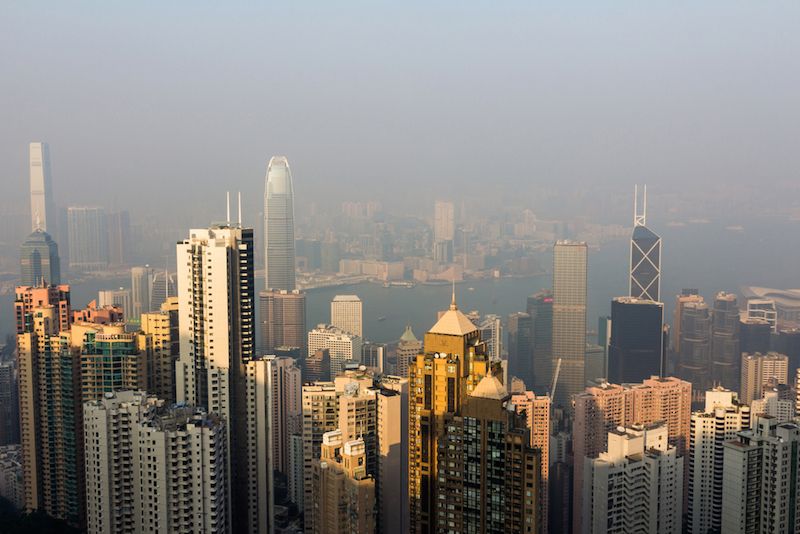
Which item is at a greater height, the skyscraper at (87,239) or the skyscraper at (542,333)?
the skyscraper at (87,239)

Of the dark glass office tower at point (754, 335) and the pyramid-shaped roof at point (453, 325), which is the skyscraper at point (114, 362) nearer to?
the pyramid-shaped roof at point (453, 325)

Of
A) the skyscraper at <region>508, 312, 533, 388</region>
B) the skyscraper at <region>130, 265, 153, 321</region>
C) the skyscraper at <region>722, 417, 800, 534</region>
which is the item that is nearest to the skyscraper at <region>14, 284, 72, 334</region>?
the skyscraper at <region>130, 265, 153, 321</region>

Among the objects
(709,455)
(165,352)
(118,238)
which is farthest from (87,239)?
(709,455)

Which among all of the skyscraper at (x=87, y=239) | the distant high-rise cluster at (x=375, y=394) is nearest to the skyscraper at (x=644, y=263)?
the distant high-rise cluster at (x=375, y=394)

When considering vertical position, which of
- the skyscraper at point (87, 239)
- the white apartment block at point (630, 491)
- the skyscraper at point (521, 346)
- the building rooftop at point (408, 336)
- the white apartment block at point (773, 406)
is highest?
the skyscraper at point (87, 239)

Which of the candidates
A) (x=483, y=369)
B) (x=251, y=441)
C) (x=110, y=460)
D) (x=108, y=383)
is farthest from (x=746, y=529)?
(x=108, y=383)

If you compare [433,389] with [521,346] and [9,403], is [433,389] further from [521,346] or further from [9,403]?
[9,403]
